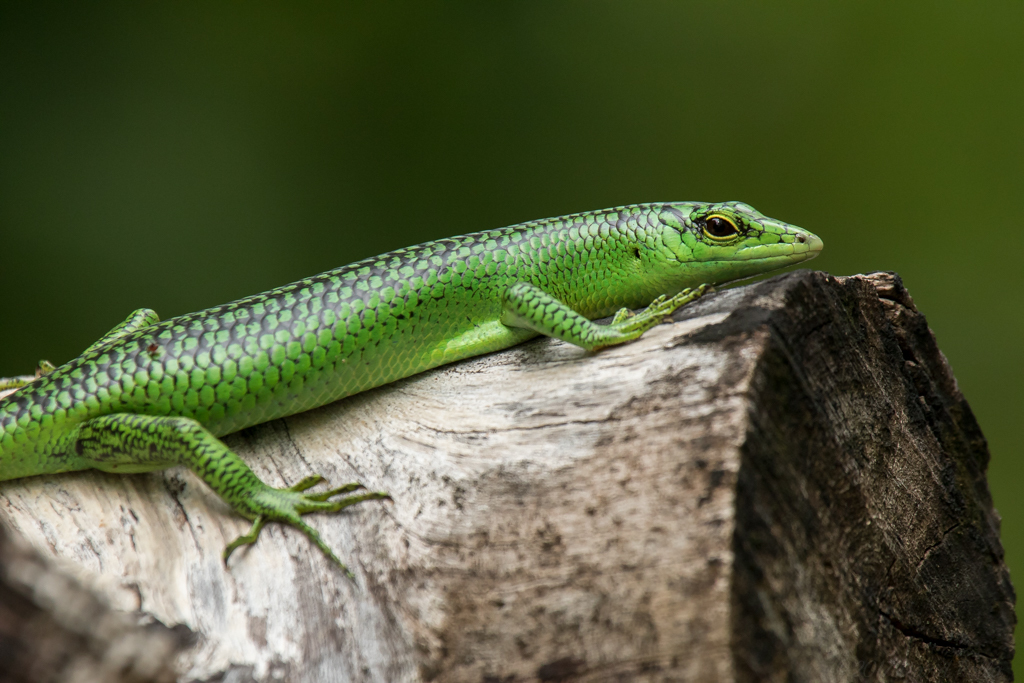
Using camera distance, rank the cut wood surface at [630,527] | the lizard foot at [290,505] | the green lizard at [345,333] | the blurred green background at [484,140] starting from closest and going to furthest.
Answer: the cut wood surface at [630,527], the lizard foot at [290,505], the green lizard at [345,333], the blurred green background at [484,140]

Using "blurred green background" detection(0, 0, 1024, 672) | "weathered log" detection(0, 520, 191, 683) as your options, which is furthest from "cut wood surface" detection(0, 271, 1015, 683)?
"blurred green background" detection(0, 0, 1024, 672)

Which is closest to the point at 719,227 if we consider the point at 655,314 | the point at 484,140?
the point at 655,314

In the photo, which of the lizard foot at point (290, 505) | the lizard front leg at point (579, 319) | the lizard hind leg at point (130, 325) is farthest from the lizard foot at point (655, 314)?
the lizard hind leg at point (130, 325)

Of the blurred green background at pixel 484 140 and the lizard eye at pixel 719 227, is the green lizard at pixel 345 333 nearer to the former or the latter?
the lizard eye at pixel 719 227

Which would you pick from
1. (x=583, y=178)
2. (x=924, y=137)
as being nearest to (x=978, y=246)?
(x=924, y=137)

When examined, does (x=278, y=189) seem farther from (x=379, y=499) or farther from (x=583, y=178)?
(x=379, y=499)

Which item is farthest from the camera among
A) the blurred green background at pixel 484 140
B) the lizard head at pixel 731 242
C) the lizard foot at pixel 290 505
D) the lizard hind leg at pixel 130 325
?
the blurred green background at pixel 484 140

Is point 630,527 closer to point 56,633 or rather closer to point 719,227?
point 56,633

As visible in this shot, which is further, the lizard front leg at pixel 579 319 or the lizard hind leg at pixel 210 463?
the lizard front leg at pixel 579 319
